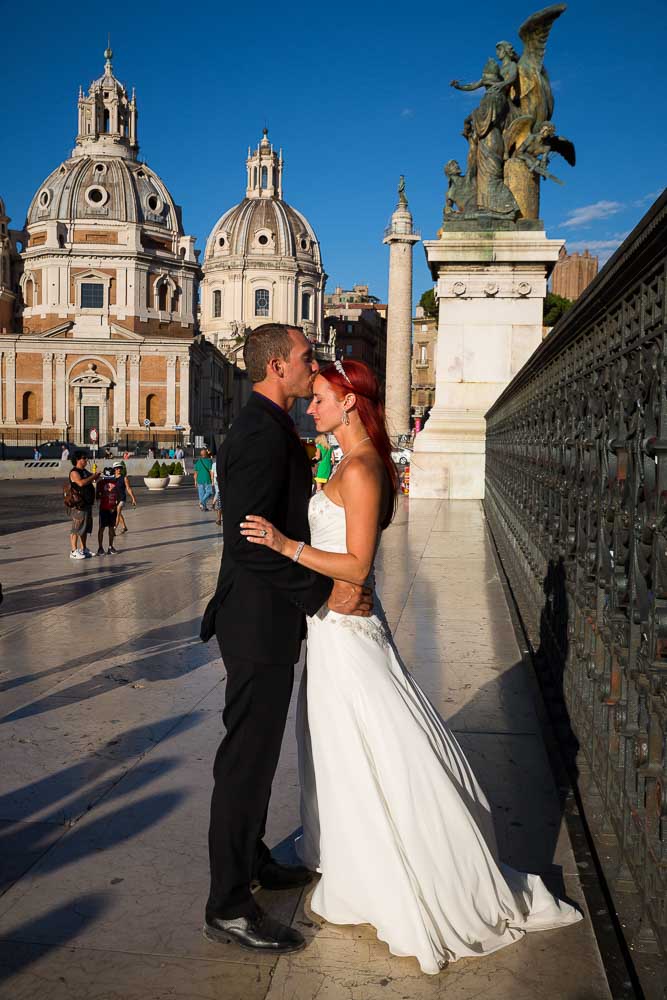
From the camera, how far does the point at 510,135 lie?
17719mm

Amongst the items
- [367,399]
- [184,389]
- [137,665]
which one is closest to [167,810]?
[367,399]

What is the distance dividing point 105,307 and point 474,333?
255ft

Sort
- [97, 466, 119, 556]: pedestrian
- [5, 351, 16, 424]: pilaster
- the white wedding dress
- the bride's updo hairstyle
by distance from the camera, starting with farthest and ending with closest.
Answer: [5, 351, 16, 424]: pilaster
[97, 466, 119, 556]: pedestrian
the bride's updo hairstyle
the white wedding dress

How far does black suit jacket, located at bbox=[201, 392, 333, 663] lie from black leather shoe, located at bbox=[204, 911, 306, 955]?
77 cm

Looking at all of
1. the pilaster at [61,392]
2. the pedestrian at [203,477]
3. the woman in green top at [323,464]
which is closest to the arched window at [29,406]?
the pilaster at [61,392]

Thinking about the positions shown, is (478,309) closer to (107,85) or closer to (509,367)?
(509,367)

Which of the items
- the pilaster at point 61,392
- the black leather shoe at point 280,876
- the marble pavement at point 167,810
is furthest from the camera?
the pilaster at point 61,392

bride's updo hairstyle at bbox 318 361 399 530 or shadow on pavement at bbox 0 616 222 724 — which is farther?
shadow on pavement at bbox 0 616 222 724

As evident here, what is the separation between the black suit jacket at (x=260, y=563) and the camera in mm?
2814

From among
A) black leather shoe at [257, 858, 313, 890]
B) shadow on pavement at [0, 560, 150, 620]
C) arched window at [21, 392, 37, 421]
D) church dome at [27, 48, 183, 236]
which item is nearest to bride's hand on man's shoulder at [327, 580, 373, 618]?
black leather shoe at [257, 858, 313, 890]

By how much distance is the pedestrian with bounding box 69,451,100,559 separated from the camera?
11.7 meters

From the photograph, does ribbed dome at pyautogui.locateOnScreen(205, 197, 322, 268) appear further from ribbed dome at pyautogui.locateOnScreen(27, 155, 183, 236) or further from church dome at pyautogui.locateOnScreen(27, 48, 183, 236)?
ribbed dome at pyautogui.locateOnScreen(27, 155, 183, 236)

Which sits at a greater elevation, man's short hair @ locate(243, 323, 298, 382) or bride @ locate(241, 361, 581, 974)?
man's short hair @ locate(243, 323, 298, 382)

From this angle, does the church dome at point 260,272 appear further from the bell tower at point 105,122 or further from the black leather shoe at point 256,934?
the black leather shoe at point 256,934
